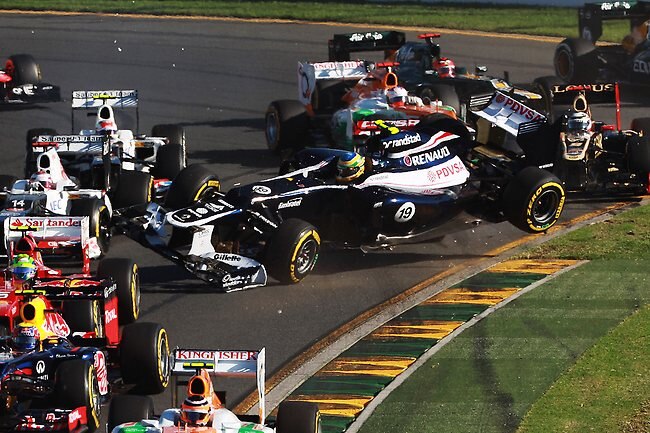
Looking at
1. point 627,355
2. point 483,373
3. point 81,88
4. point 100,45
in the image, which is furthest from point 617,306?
point 100,45

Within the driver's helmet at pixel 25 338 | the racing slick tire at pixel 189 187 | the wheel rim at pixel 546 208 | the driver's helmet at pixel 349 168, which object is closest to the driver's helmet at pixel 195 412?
the driver's helmet at pixel 25 338

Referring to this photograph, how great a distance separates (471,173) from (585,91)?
13.1 feet

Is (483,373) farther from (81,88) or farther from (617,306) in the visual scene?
(81,88)

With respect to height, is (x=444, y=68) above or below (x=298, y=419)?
above

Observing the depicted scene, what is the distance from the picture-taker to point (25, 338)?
51.3 ft

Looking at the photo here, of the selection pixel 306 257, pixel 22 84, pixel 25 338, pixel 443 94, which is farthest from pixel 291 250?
pixel 22 84

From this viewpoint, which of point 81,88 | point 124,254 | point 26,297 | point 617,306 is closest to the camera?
point 26,297

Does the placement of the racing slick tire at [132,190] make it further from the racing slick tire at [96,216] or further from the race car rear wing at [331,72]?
the race car rear wing at [331,72]

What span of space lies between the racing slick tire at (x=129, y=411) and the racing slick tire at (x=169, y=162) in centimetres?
1142

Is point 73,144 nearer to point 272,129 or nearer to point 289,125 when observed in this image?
point 289,125

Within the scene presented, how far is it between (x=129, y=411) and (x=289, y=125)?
14.8 meters

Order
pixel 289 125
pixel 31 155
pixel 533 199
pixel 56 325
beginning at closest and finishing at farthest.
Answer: pixel 56 325, pixel 533 199, pixel 31 155, pixel 289 125

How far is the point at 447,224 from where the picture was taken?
21.8 m

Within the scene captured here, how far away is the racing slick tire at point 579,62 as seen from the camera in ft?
115
